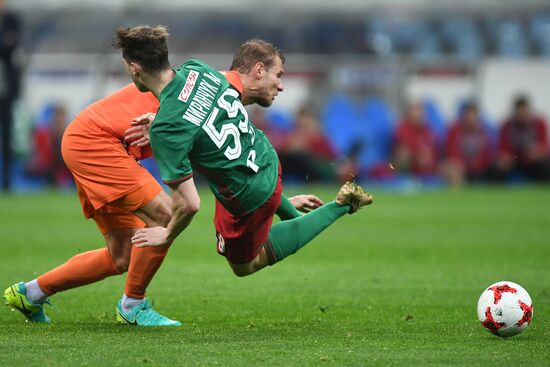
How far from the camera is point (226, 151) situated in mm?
7230

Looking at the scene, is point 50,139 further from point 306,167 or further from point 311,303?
point 311,303

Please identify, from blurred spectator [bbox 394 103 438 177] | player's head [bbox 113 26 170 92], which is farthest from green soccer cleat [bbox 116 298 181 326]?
blurred spectator [bbox 394 103 438 177]

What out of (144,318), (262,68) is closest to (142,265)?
(144,318)

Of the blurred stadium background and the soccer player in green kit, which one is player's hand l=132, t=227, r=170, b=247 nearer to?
the soccer player in green kit

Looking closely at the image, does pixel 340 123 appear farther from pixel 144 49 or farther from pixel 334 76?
pixel 144 49

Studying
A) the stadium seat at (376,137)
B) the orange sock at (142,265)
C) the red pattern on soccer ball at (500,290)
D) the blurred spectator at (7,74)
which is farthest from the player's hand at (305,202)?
the stadium seat at (376,137)

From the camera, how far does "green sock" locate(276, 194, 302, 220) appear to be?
322 inches

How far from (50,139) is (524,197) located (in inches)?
356

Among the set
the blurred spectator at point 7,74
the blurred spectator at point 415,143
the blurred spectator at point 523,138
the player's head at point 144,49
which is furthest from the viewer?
the blurred spectator at point 415,143

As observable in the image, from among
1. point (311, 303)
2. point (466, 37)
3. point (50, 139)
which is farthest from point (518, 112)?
point (311, 303)

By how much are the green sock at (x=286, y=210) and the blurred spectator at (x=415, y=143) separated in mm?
15350

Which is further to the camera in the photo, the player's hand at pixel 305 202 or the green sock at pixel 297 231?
the player's hand at pixel 305 202

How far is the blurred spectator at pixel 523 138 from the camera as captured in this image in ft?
75.9

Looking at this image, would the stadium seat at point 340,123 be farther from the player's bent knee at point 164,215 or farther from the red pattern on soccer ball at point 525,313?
the red pattern on soccer ball at point 525,313
